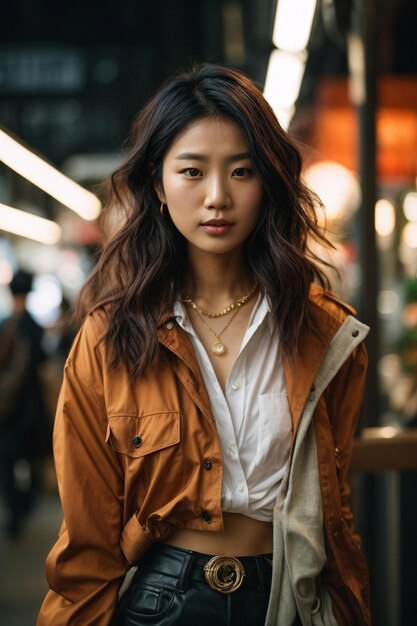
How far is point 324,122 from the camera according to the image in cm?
811

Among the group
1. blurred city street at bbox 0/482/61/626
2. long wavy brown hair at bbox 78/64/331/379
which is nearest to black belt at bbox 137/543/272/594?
long wavy brown hair at bbox 78/64/331/379

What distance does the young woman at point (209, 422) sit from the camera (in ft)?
6.69

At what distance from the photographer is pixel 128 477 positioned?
2.08m

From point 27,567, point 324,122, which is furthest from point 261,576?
point 324,122

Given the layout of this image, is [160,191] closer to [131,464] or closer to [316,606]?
[131,464]

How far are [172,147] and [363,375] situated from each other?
80 cm

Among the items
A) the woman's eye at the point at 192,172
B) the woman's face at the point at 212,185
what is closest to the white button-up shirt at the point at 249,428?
the woman's face at the point at 212,185

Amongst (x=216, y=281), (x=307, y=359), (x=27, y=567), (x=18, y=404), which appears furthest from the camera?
(x=18, y=404)

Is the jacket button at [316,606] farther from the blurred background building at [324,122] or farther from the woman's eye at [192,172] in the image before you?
the woman's eye at [192,172]

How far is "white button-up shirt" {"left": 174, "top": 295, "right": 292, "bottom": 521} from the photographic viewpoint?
2068 millimetres

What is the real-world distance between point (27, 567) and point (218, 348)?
4.04 meters

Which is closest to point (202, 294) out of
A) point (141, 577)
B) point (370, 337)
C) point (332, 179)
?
point (141, 577)

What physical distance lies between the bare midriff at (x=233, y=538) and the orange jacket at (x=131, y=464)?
36 mm

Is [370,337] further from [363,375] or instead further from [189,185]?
[189,185]
